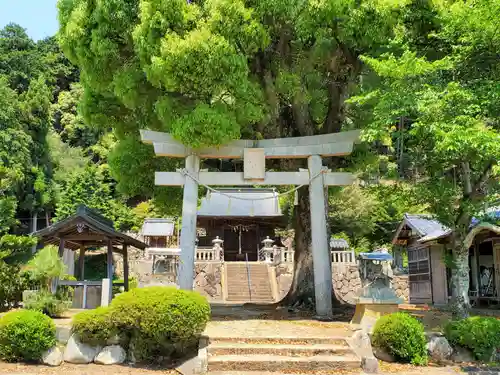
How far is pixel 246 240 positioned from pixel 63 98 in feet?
84.1

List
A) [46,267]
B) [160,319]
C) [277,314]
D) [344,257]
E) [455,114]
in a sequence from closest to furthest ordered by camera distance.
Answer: [160,319] < [455,114] < [46,267] < [277,314] < [344,257]

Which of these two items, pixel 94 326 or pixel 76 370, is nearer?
pixel 76 370

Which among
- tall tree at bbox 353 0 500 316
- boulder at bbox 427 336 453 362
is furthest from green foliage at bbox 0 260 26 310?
boulder at bbox 427 336 453 362

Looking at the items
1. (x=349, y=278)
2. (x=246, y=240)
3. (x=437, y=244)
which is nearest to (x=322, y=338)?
(x=437, y=244)

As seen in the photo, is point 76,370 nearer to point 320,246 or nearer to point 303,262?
point 320,246

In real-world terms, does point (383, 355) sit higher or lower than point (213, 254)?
lower

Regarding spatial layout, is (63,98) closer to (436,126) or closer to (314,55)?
(314,55)

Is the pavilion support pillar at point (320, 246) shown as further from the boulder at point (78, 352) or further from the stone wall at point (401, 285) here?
the stone wall at point (401, 285)

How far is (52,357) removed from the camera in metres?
8.48

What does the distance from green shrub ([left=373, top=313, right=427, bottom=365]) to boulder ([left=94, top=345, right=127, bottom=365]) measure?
4591mm

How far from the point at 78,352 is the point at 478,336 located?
22.9ft

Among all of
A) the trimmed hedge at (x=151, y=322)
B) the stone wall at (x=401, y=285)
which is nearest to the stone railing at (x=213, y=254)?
the stone wall at (x=401, y=285)

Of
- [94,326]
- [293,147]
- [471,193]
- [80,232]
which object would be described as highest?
[293,147]

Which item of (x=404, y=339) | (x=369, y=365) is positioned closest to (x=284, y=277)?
(x=404, y=339)
